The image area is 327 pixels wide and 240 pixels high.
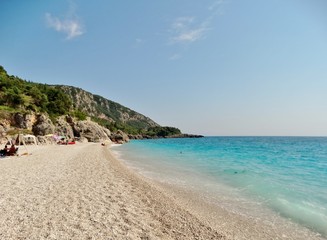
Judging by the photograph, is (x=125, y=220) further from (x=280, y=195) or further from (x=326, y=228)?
(x=280, y=195)

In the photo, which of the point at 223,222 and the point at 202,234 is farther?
the point at 223,222

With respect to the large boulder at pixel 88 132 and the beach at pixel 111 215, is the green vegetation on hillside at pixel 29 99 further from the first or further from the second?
the beach at pixel 111 215

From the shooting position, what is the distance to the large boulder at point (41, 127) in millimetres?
55781

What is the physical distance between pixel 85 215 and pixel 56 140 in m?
49.6

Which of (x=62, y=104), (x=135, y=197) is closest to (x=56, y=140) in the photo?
(x=62, y=104)

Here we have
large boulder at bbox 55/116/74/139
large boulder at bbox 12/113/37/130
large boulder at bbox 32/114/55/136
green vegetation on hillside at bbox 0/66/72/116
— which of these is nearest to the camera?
large boulder at bbox 12/113/37/130

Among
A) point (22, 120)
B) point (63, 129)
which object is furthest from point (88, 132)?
point (22, 120)

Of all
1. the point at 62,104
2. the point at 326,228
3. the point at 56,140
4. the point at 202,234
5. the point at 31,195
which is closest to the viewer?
the point at 202,234

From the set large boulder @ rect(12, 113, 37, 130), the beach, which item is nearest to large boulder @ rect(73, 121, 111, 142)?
large boulder @ rect(12, 113, 37, 130)

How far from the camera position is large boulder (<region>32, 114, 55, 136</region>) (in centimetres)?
5578

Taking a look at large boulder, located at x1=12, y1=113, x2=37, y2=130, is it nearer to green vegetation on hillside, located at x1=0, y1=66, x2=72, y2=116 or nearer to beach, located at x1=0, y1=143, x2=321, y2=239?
green vegetation on hillside, located at x1=0, y1=66, x2=72, y2=116

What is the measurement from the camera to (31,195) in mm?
9828

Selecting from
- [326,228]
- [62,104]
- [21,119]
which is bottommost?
[326,228]

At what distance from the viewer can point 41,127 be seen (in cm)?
5631
